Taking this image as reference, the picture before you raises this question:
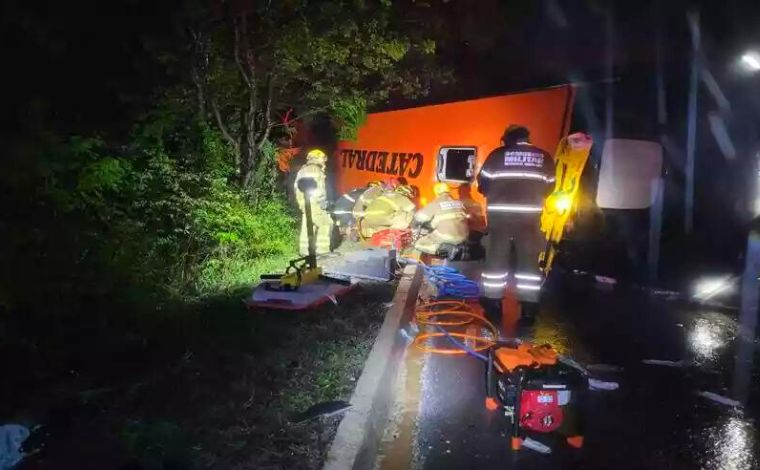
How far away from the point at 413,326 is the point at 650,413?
2394 millimetres

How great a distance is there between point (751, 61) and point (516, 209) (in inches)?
201

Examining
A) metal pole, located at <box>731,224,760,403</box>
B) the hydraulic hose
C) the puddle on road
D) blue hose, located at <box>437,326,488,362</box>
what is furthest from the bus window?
the puddle on road

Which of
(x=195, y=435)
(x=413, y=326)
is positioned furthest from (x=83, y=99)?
(x=195, y=435)

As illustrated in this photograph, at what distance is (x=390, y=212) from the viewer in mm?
10164

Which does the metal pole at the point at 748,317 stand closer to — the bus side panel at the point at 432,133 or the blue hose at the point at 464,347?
the blue hose at the point at 464,347

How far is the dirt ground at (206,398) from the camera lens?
3.24 meters

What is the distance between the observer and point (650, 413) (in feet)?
13.9

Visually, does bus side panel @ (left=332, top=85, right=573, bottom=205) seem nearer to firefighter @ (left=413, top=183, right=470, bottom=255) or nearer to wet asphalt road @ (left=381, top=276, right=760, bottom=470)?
firefighter @ (left=413, top=183, right=470, bottom=255)

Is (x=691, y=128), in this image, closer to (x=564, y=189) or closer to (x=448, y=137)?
(x=564, y=189)

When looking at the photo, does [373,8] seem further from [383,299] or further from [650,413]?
[650,413]

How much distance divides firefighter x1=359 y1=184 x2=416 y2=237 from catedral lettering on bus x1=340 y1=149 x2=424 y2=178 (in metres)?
1.76

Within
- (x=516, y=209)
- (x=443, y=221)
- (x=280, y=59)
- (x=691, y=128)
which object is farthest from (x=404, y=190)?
(x=691, y=128)

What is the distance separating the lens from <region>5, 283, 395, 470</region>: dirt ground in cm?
324

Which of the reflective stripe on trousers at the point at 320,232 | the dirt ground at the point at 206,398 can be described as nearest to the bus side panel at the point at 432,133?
the reflective stripe on trousers at the point at 320,232
